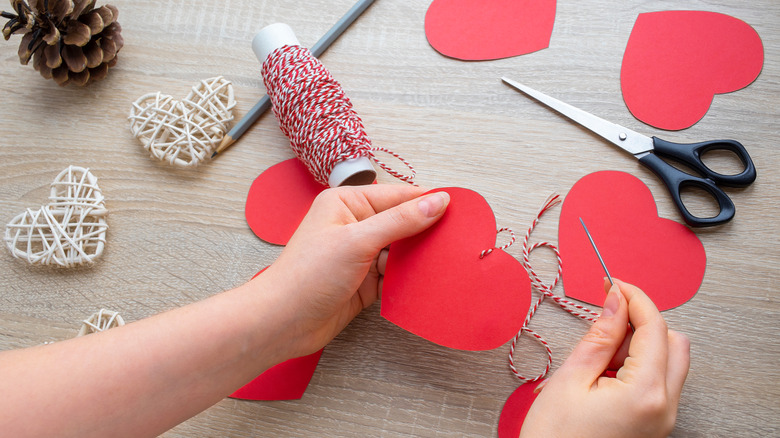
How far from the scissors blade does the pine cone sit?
709mm

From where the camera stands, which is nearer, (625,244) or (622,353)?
(622,353)

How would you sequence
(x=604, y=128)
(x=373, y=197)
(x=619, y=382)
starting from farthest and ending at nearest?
(x=604, y=128) < (x=373, y=197) < (x=619, y=382)

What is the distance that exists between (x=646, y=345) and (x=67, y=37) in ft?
3.26

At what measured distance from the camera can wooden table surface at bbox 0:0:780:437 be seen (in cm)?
74

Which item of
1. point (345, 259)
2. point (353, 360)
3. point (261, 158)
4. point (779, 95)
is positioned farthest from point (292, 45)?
point (779, 95)

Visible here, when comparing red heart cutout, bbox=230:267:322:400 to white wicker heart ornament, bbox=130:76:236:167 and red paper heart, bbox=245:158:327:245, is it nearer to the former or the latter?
red paper heart, bbox=245:158:327:245

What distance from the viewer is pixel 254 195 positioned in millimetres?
845

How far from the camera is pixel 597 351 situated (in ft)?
2.07

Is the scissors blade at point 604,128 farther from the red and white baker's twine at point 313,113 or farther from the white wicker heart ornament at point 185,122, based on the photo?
the white wicker heart ornament at point 185,122

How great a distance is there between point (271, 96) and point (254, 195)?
16 cm

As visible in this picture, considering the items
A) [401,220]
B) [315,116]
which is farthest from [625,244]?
[315,116]

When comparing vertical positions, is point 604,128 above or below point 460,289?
above

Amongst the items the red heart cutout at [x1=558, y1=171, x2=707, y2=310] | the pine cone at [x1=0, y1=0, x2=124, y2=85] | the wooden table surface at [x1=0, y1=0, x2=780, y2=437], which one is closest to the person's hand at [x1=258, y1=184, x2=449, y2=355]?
the wooden table surface at [x1=0, y1=0, x2=780, y2=437]

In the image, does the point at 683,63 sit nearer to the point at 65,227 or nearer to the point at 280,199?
the point at 280,199
